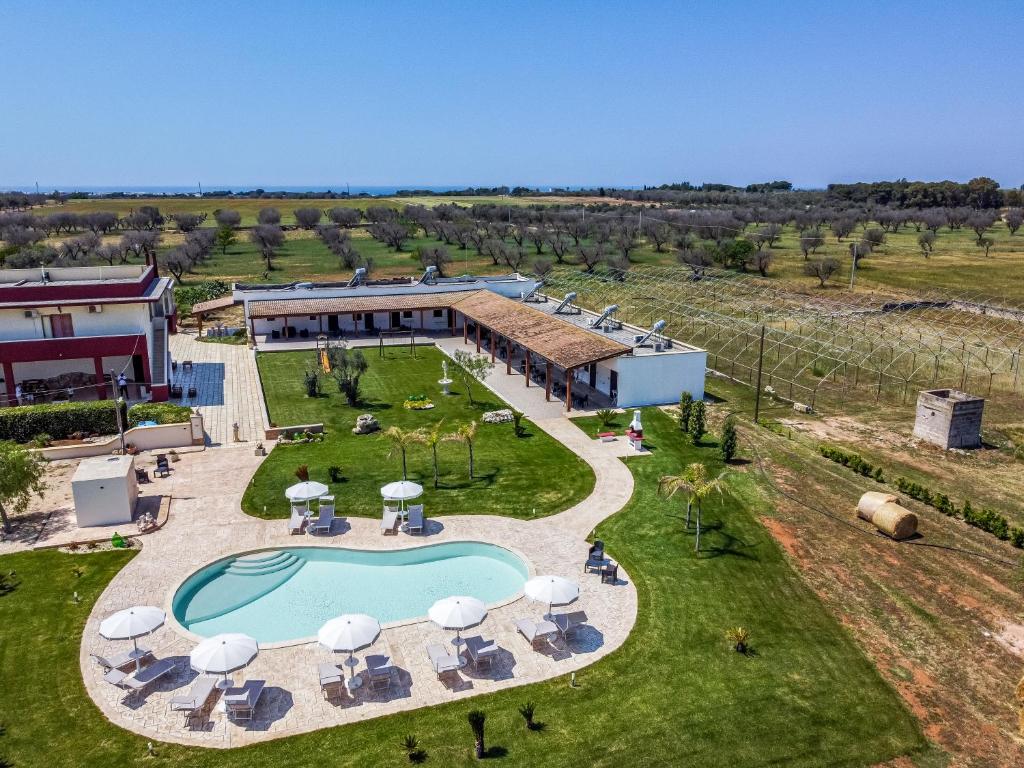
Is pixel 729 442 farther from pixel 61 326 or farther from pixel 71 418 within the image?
pixel 61 326

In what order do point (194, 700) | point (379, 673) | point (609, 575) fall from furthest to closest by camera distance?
point (609, 575), point (379, 673), point (194, 700)

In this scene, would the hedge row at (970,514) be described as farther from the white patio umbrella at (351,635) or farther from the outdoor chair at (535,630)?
the white patio umbrella at (351,635)

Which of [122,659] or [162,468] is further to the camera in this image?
[162,468]

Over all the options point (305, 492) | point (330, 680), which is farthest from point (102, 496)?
point (330, 680)

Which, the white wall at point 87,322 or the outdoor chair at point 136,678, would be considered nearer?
the outdoor chair at point 136,678

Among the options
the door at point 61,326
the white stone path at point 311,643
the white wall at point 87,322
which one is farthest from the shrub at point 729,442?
the door at point 61,326
